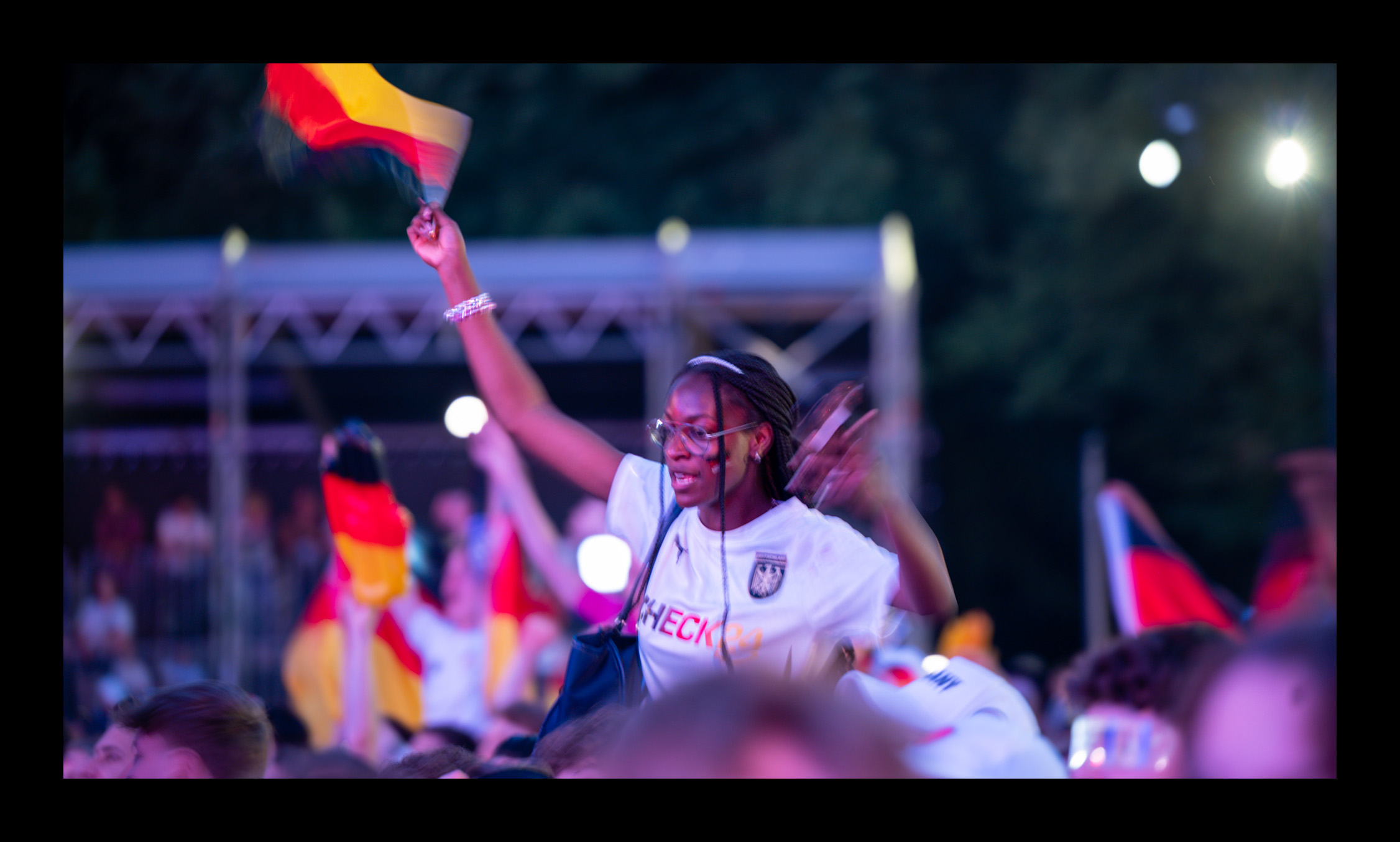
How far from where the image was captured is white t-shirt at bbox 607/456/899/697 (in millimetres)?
2312

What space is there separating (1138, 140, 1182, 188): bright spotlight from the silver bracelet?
288 inches

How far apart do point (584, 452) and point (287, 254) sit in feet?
28.5

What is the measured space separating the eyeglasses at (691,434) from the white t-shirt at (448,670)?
3.88 m

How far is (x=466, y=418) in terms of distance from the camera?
14.0ft

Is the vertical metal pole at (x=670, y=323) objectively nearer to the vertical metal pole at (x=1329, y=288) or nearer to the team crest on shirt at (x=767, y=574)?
the vertical metal pole at (x=1329, y=288)

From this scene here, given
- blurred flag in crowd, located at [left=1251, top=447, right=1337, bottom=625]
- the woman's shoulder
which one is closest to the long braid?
the woman's shoulder

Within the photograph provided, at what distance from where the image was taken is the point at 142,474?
1190cm

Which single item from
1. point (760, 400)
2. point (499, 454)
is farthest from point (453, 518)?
point (760, 400)

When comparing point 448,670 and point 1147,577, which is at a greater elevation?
point 1147,577

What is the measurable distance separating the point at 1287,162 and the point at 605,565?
5268 millimetres

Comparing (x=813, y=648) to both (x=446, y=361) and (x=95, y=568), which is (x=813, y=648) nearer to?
(x=95, y=568)

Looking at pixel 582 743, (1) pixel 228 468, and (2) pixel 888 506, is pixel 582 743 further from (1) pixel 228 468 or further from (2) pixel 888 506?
(1) pixel 228 468

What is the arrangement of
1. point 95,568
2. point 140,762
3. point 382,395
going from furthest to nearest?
point 382,395 → point 95,568 → point 140,762
